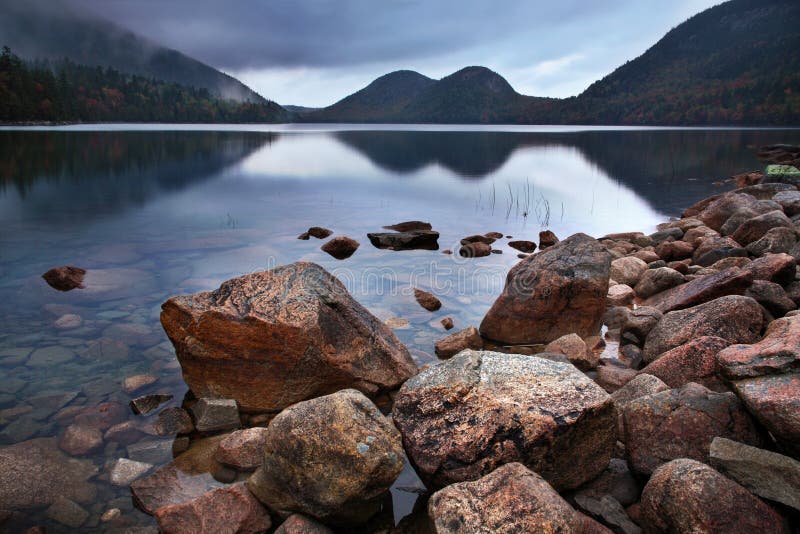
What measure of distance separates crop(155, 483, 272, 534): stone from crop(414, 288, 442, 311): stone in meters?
6.70

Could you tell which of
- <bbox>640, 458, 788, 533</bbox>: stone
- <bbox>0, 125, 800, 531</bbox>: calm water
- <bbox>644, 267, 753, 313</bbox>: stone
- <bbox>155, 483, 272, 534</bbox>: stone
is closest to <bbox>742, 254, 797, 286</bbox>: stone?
<bbox>644, 267, 753, 313</bbox>: stone

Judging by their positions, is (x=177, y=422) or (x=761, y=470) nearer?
(x=761, y=470)

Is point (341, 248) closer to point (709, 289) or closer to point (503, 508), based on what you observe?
point (709, 289)

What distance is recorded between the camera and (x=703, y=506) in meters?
3.78

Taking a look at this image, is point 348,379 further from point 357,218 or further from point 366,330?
point 357,218

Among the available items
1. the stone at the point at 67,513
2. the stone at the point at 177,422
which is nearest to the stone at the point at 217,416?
the stone at the point at 177,422

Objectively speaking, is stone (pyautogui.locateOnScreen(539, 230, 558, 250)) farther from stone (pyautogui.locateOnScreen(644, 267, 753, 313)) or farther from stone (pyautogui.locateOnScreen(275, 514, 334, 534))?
stone (pyautogui.locateOnScreen(275, 514, 334, 534))

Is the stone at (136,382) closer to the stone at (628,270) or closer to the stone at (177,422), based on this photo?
the stone at (177,422)

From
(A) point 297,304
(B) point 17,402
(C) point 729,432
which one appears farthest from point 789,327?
(B) point 17,402

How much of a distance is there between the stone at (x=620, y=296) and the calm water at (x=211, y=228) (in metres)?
2.51

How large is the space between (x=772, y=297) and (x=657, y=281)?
3.38 m

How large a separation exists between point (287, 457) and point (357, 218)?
19774 millimetres

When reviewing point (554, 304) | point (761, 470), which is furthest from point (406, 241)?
point (761, 470)

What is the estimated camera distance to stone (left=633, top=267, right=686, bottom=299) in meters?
10.8
